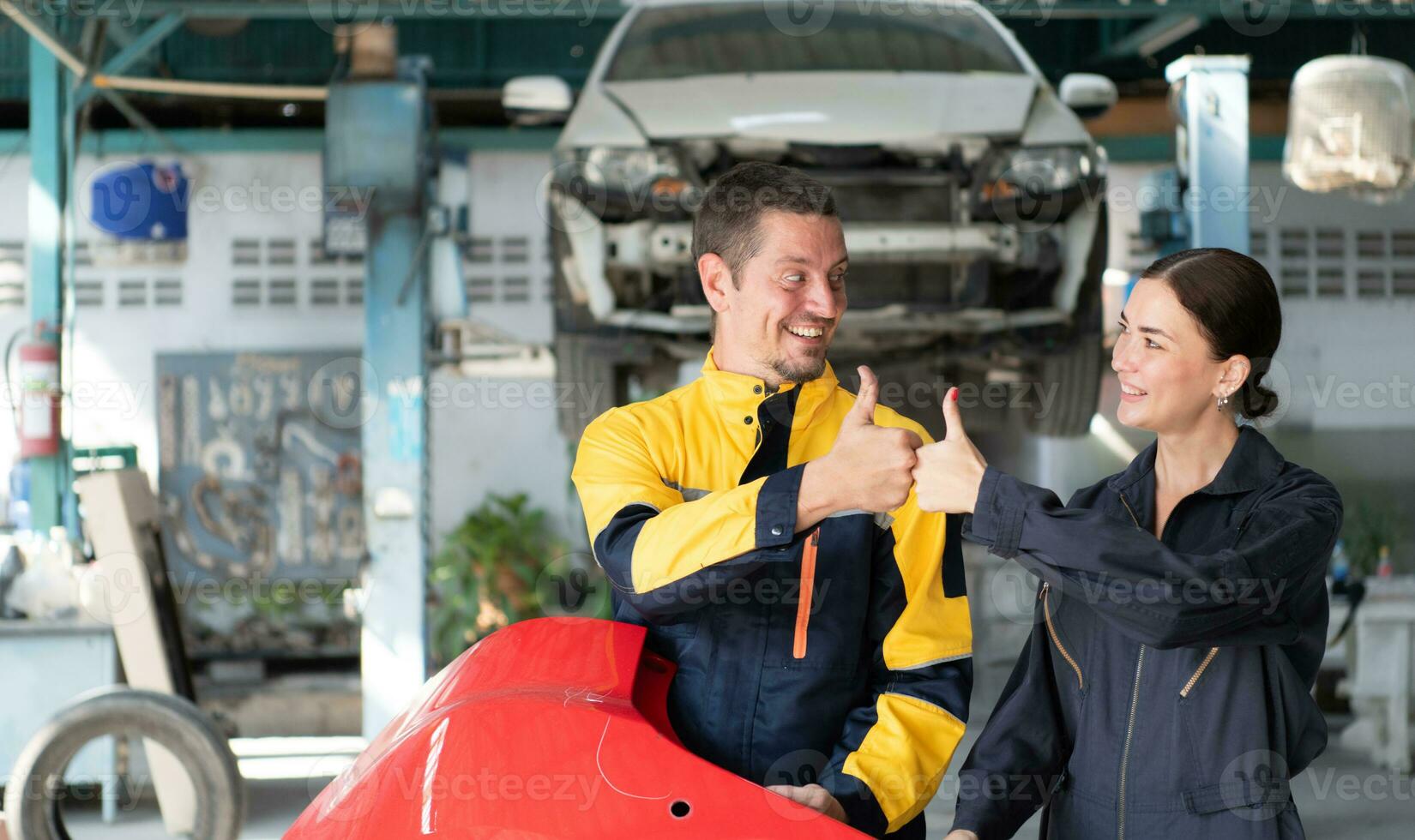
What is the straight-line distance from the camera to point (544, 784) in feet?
3.94

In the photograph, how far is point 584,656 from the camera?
1365mm

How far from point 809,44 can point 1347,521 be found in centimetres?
470

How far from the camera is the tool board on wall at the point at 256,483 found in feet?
24.3

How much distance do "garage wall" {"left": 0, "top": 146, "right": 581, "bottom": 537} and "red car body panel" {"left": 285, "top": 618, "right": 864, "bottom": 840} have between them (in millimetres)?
6318

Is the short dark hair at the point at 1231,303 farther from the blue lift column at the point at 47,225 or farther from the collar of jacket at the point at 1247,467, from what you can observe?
the blue lift column at the point at 47,225

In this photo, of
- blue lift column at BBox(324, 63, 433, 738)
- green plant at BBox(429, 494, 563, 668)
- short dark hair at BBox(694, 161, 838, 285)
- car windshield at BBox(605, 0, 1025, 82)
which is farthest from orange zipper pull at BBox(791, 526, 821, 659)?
green plant at BBox(429, 494, 563, 668)

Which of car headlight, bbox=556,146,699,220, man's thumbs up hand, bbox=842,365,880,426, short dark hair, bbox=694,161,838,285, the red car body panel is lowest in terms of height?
the red car body panel

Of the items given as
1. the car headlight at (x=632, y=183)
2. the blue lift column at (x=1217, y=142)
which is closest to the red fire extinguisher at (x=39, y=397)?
the car headlight at (x=632, y=183)

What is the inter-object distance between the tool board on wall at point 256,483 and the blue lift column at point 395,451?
312 cm

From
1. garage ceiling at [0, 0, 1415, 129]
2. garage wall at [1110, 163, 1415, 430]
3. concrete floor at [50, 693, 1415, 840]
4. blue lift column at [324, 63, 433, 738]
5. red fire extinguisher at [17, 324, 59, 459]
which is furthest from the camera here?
garage ceiling at [0, 0, 1415, 129]

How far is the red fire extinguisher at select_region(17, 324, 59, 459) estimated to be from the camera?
514cm

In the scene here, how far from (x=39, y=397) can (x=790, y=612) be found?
4.56 metres

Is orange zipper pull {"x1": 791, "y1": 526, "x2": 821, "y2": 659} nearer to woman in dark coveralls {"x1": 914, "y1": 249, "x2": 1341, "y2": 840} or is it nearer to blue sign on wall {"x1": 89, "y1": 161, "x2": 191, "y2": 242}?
woman in dark coveralls {"x1": 914, "y1": 249, "x2": 1341, "y2": 840}

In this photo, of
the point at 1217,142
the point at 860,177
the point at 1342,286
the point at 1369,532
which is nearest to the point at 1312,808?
the point at 1217,142
